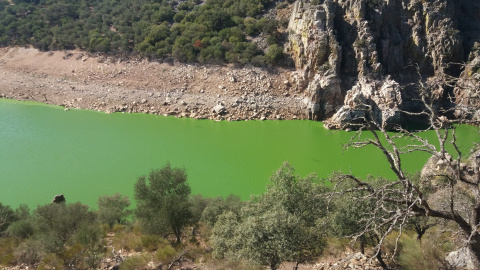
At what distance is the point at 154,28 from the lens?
127ft

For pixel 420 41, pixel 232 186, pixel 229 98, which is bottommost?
pixel 232 186

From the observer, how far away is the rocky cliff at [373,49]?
28875 millimetres

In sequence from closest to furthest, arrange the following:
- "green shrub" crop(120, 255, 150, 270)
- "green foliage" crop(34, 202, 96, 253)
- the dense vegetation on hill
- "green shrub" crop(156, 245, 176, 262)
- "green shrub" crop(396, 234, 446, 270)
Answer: "green shrub" crop(396, 234, 446, 270) → "green shrub" crop(120, 255, 150, 270) → "green shrub" crop(156, 245, 176, 262) → "green foliage" crop(34, 202, 96, 253) → the dense vegetation on hill

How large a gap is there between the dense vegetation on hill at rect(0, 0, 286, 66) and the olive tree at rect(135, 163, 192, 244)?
74.9ft

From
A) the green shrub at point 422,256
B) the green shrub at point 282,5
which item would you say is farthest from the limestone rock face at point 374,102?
the green shrub at point 422,256

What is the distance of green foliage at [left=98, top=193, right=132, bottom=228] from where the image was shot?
47.8ft

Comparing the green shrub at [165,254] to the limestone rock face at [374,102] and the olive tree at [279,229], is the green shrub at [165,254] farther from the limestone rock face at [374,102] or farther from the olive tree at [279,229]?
the limestone rock face at [374,102]

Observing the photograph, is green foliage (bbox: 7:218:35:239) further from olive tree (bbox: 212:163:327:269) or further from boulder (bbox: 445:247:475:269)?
boulder (bbox: 445:247:475:269)

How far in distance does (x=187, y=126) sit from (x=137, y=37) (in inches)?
657

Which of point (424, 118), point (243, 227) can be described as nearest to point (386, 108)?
point (424, 118)

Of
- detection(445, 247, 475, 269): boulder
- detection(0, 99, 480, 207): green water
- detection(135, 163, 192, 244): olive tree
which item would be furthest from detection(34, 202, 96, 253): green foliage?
detection(445, 247, 475, 269): boulder

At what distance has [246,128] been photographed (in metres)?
27.6

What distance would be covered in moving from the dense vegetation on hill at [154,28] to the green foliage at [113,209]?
21.6 m

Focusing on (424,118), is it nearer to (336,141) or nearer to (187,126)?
(336,141)
